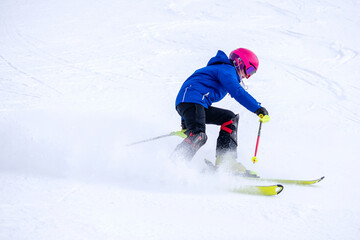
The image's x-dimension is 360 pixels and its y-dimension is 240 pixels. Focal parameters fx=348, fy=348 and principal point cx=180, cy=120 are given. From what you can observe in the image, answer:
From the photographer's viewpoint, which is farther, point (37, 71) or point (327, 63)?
point (327, 63)

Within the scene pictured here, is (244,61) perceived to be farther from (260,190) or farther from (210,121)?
(260,190)

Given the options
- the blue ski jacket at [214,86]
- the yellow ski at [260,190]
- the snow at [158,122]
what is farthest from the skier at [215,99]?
the yellow ski at [260,190]

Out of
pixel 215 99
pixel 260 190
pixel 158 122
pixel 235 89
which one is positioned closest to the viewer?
pixel 260 190

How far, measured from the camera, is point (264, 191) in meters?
3.43

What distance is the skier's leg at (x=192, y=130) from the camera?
12.3 ft

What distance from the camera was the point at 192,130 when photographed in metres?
3.85

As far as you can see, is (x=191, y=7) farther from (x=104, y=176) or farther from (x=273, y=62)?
(x=104, y=176)

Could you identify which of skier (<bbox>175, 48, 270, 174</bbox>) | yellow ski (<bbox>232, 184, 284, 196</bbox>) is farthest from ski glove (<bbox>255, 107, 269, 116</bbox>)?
yellow ski (<bbox>232, 184, 284, 196</bbox>)

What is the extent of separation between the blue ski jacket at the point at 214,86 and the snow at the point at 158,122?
753 mm

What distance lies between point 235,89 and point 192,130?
654mm

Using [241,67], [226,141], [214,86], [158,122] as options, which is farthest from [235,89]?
[158,122]

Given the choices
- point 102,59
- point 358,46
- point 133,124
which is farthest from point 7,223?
point 358,46

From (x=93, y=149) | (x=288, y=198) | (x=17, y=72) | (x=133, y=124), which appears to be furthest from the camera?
(x=17, y=72)

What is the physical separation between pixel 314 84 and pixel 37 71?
6087 millimetres
